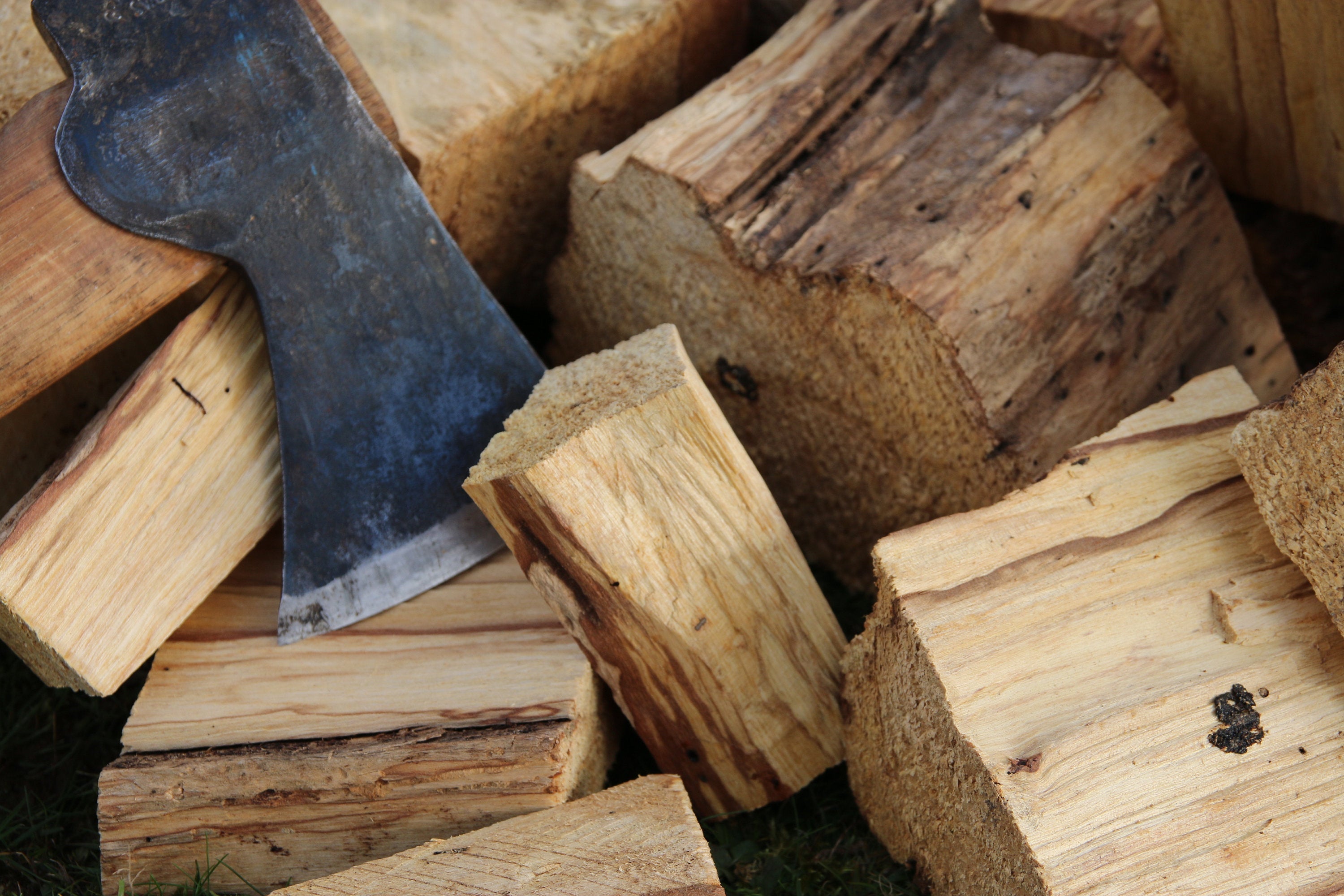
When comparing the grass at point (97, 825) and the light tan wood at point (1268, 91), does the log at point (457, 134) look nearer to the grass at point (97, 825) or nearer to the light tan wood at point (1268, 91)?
the grass at point (97, 825)

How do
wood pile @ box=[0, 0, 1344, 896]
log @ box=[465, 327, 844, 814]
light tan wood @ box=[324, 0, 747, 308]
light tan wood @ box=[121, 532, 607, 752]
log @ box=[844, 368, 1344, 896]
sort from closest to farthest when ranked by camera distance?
log @ box=[844, 368, 1344, 896], wood pile @ box=[0, 0, 1344, 896], log @ box=[465, 327, 844, 814], light tan wood @ box=[121, 532, 607, 752], light tan wood @ box=[324, 0, 747, 308]

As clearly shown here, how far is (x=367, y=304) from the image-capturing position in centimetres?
172

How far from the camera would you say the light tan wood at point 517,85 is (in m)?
1.98

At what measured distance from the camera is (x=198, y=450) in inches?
67.0

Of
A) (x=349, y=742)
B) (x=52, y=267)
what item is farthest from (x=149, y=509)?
(x=349, y=742)

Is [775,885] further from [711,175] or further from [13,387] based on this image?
[13,387]

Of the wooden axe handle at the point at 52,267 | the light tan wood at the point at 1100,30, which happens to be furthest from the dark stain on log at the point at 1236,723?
the wooden axe handle at the point at 52,267

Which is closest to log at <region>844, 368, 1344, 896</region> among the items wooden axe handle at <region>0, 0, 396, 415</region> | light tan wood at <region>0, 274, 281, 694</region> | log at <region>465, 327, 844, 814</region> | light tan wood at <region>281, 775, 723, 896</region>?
log at <region>465, 327, 844, 814</region>

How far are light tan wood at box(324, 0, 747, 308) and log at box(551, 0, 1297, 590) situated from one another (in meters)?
0.19

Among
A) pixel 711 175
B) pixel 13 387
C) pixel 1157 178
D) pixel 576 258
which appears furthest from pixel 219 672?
pixel 1157 178

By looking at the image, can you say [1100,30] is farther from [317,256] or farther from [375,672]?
[375,672]

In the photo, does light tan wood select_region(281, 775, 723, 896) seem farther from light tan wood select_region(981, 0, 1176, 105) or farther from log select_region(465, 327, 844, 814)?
light tan wood select_region(981, 0, 1176, 105)

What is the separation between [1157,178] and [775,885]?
1.50m

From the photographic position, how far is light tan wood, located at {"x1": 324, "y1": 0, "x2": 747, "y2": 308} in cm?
198
